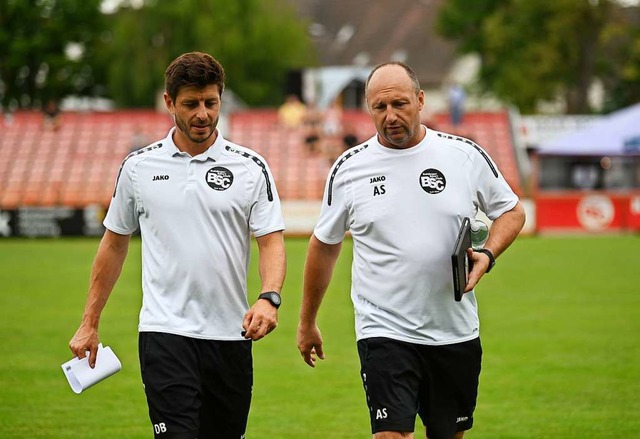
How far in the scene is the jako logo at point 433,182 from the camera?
6.65 meters

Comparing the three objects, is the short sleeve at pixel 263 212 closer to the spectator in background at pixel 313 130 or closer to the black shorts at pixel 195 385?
the black shorts at pixel 195 385

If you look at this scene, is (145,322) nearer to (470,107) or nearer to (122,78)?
(122,78)

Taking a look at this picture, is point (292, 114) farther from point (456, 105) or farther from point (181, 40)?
point (181, 40)

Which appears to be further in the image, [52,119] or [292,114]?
[52,119]

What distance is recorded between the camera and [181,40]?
69.0m

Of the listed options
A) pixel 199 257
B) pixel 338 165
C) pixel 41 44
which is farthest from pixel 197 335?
pixel 41 44

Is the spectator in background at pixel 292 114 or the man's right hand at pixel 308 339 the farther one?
the spectator in background at pixel 292 114

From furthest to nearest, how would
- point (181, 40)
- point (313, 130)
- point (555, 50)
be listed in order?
1. point (181, 40)
2. point (555, 50)
3. point (313, 130)

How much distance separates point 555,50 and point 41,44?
89.4 ft

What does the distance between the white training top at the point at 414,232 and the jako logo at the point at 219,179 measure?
63cm

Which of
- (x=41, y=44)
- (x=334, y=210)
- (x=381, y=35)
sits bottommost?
(x=334, y=210)

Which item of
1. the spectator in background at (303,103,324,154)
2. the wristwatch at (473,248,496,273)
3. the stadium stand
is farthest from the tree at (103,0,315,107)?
the wristwatch at (473,248,496,273)

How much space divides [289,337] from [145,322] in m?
9.10

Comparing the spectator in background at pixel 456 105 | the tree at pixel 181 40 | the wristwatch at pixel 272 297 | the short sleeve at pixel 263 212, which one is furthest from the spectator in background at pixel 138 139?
the wristwatch at pixel 272 297
